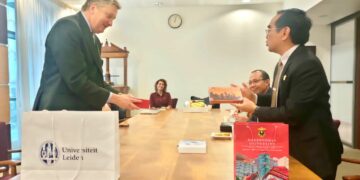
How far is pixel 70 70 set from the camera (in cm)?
131

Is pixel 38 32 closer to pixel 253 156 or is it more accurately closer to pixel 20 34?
pixel 20 34

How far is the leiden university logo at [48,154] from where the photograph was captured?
0.87m

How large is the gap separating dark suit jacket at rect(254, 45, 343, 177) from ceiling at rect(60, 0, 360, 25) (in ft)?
10.5

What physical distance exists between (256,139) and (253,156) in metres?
0.05

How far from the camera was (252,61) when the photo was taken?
6.22 meters

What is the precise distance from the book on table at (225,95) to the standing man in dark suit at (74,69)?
37 centimetres

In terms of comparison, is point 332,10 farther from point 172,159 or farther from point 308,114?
point 172,159

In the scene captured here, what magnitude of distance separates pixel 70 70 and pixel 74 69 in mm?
17

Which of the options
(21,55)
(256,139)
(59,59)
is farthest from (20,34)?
(256,139)

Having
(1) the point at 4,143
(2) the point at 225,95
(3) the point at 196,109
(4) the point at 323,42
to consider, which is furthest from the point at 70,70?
(4) the point at 323,42

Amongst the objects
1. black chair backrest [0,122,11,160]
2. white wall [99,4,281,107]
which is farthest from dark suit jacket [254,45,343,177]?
white wall [99,4,281,107]

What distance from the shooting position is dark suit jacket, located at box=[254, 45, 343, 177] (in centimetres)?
134

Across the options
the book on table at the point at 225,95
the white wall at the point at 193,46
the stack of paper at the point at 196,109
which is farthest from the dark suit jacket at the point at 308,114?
the white wall at the point at 193,46

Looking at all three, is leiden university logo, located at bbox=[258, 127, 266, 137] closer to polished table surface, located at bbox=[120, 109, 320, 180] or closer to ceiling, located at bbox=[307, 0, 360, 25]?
polished table surface, located at bbox=[120, 109, 320, 180]
